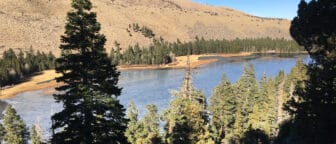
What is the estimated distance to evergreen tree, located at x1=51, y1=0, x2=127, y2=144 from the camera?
15.3 m

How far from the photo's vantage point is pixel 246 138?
171 ft

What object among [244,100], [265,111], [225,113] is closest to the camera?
[225,113]

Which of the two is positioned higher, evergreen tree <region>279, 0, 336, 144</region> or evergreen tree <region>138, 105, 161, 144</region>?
evergreen tree <region>279, 0, 336, 144</region>

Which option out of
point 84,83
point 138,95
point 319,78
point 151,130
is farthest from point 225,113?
point 84,83

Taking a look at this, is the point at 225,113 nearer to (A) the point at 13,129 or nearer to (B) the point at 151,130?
(B) the point at 151,130

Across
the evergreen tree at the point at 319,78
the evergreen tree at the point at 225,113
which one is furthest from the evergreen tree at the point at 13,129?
the evergreen tree at the point at 319,78

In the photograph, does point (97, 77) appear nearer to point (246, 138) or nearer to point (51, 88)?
point (246, 138)

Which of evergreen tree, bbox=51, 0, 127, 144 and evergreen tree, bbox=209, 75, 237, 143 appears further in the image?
evergreen tree, bbox=209, 75, 237, 143

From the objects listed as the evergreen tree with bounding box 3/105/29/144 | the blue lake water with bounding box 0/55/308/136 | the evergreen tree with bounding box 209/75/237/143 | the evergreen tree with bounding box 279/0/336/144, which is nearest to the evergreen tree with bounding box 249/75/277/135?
the evergreen tree with bounding box 209/75/237/143

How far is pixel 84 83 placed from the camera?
15.5 meters

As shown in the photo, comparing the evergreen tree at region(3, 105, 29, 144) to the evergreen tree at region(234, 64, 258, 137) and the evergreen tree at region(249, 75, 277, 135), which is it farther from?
the evergreen tree at region(249, 75, 277, 135)

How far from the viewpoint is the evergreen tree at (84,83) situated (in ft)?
50.3

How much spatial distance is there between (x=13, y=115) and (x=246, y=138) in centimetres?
3011

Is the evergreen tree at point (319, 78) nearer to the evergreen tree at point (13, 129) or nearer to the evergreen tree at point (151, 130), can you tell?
the evergreen tree at point (151, 130)
